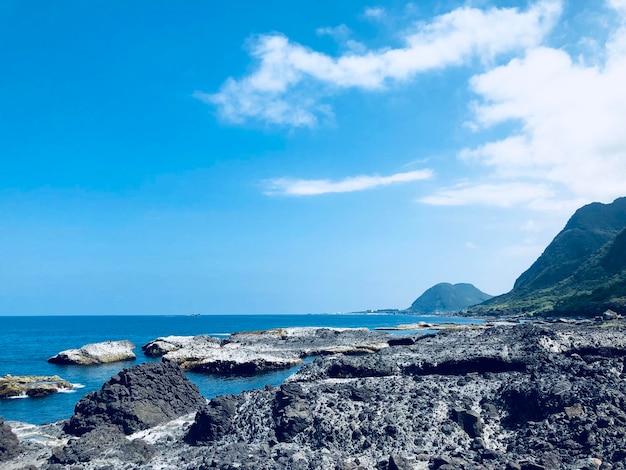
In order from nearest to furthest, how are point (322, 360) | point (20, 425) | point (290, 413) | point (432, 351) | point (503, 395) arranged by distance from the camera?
1. point (290, 413)
2. point (503, 395)
3. point (20, 425)
4. point (322, 360)
5. point (432, 351)

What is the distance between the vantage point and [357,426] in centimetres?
2362

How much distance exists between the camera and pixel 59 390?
48.3 m

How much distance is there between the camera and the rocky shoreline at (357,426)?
20719 millimetres

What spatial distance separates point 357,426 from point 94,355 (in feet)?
197

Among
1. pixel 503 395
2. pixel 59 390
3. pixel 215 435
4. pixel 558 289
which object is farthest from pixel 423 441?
pixel 558 289

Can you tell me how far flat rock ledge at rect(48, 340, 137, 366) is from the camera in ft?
232

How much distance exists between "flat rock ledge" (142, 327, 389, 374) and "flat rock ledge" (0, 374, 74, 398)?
15.3 m

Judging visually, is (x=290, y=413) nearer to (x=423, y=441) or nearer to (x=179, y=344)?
(x=423, y=441)

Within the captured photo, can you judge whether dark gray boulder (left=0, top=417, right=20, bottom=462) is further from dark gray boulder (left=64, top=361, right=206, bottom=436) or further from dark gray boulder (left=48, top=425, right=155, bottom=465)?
dark gray boulder (left=64, top=361, right=206, bottom=436)

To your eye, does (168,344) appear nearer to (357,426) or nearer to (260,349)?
(260,349)

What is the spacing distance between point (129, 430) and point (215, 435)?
6.28 metres

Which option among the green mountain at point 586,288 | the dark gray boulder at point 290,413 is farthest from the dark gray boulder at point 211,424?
the green mountain at point 586,288

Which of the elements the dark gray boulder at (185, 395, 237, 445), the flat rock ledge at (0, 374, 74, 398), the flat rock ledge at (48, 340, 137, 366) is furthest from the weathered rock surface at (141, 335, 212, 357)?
the dark gray boulder at (185, 395, 237, 445)

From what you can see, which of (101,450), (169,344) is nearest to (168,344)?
(169,344)
